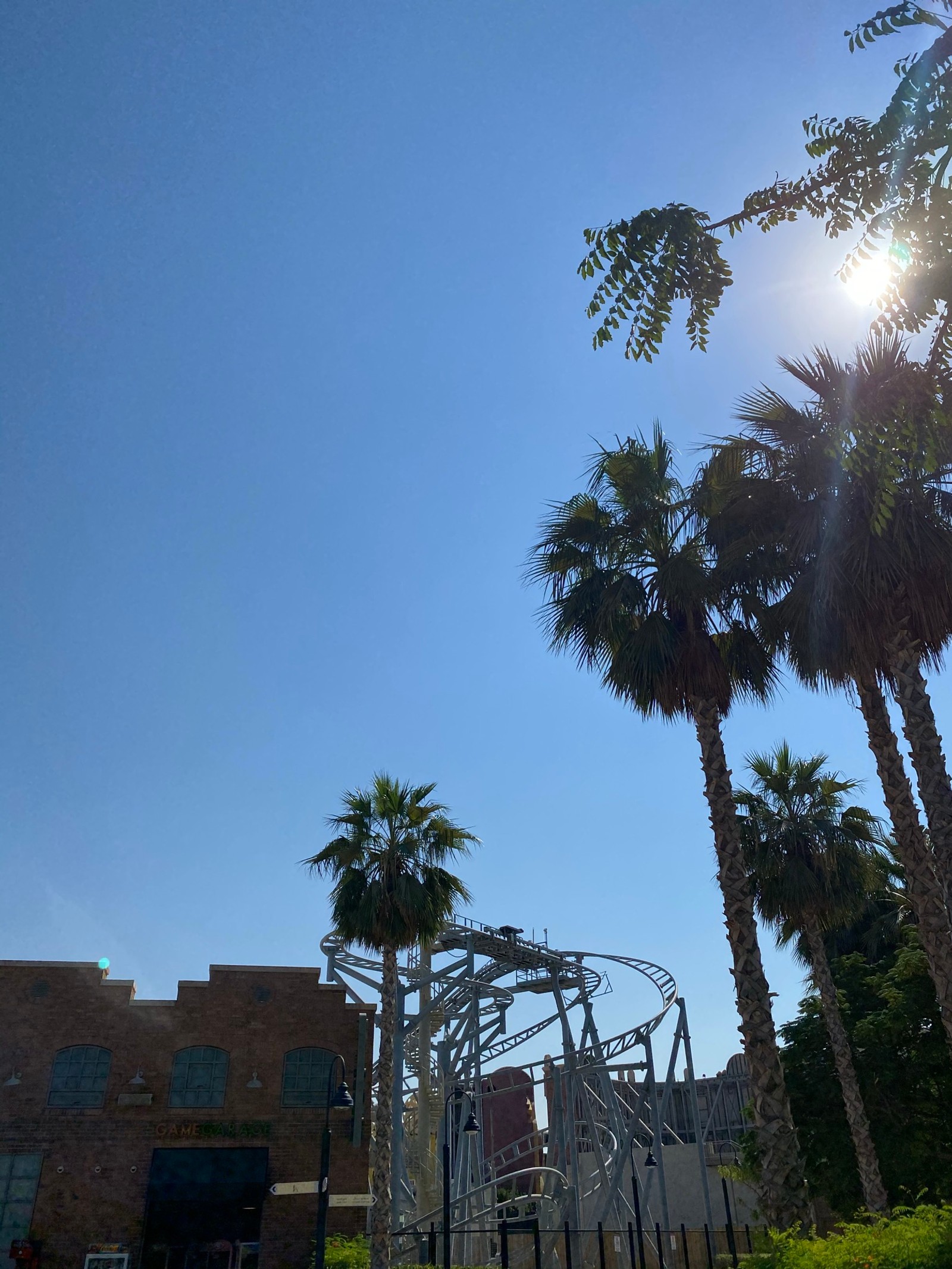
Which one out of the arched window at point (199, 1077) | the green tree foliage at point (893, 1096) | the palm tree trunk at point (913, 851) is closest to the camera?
the palm tree trunk at point (913, 851)

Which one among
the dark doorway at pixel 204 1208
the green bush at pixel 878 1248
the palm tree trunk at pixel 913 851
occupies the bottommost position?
the green bush at pixel 878 1248

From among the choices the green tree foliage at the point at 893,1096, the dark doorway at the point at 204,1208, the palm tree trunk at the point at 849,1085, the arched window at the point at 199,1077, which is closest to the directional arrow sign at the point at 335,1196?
the dark doorway at the point at 204,1208

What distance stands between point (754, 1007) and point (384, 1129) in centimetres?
1448

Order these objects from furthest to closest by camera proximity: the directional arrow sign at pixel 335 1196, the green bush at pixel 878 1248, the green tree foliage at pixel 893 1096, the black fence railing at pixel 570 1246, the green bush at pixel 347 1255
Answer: the directional arrow sign at pixel 335 1196
the green bush at pixel 347 1255
the green tree foliage at pixel 893 1096
the black fence railing at pixel 570 1246
the green bush at pixel 878 1248

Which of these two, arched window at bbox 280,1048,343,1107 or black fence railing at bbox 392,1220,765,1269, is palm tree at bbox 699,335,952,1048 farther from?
arched window at bbox 280,1048,343,1107

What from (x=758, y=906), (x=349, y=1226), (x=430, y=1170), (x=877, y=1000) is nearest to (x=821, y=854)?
(x=758, y=906)

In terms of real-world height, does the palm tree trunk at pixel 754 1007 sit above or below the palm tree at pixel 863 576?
below

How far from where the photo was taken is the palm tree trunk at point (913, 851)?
13641mm

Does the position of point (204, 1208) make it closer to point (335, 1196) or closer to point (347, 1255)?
point (335, 1196)

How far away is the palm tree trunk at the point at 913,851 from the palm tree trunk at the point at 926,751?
2.00 ft

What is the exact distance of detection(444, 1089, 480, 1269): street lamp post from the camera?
611 inches

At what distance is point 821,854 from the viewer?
26156mm

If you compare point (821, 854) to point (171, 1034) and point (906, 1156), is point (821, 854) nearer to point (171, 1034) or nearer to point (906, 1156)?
point (906, 1156)

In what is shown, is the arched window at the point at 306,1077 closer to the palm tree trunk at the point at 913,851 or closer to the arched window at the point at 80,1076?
the arched window at the point at 80,1076
